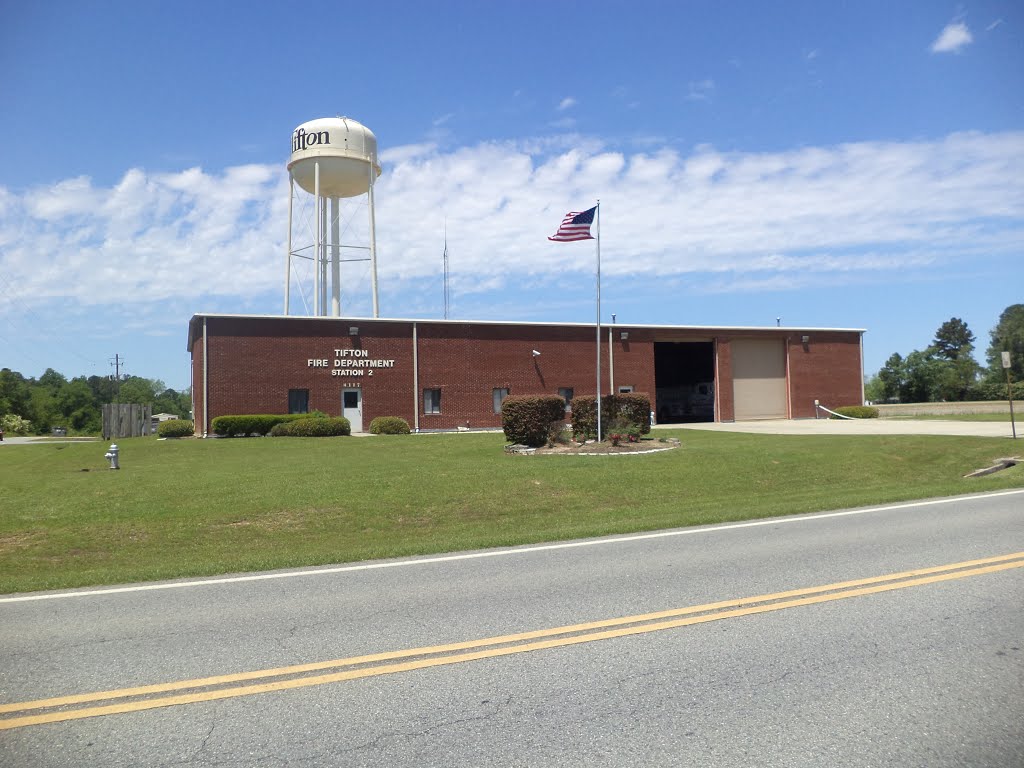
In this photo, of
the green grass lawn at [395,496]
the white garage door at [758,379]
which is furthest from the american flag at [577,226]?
the white garage door at [758,379]

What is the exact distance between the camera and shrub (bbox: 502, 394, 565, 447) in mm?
24281

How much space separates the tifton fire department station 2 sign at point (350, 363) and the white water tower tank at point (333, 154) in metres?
10.9

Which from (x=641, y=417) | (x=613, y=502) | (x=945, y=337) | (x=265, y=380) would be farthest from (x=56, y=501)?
(x=945, y=337)

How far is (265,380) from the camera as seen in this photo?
128 ft

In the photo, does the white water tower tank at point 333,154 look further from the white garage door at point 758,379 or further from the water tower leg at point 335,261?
the white garage door at point 758,379

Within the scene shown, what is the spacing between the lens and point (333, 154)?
4403cm

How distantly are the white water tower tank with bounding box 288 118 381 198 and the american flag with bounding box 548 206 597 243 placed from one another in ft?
74.4

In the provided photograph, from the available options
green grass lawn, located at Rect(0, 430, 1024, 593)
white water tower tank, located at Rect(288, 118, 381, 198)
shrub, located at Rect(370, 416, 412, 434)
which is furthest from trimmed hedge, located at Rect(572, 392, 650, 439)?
white water tower tank, located at Rect(288, 118, 381, 198)

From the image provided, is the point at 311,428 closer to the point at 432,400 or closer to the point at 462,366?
the point at 432,400

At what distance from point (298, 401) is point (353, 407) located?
2724 millimetres

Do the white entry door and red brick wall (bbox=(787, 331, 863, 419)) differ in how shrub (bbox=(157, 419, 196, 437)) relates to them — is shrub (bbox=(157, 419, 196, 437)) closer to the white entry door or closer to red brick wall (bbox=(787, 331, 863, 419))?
the white entry door

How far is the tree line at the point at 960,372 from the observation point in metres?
85.7

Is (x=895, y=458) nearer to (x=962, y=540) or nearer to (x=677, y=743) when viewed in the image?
(x=962, y=540)

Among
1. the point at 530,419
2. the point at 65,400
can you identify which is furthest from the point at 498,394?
the point at 65,400
